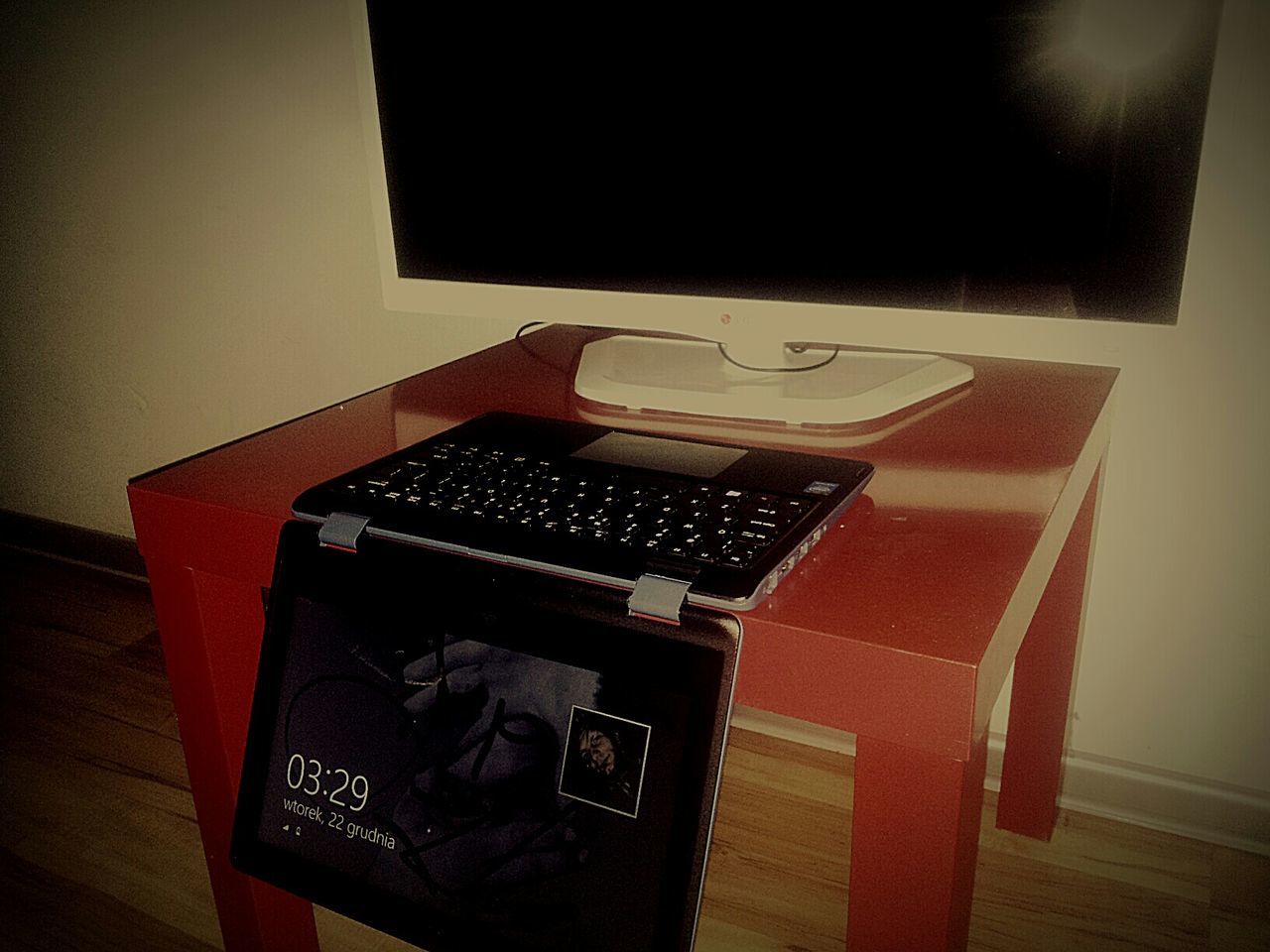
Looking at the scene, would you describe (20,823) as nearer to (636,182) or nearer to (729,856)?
(729,856)

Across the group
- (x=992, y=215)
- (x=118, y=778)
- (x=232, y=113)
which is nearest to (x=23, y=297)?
(x=232, y=113)

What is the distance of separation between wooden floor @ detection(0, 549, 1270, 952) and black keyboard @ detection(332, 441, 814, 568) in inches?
25.4

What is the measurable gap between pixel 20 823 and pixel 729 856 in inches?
35.7

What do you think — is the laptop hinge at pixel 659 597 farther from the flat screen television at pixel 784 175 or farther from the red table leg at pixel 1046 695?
the red table leg at pixel 1046 695

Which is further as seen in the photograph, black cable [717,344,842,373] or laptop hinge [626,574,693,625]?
black cable [717,344,842,373]

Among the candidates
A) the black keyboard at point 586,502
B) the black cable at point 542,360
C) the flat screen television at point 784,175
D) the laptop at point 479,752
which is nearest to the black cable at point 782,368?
the flat screen television at point 784,175

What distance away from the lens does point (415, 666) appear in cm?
62

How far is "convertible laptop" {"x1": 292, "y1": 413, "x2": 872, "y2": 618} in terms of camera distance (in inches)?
19.0

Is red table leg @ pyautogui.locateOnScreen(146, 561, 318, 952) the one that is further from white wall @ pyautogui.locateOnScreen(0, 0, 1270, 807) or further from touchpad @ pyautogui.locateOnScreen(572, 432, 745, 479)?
white wall @ pyautogui.locateOnScreen(0, 0, 1270, 807)

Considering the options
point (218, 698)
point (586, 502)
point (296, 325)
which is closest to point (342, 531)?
point (586, 502)

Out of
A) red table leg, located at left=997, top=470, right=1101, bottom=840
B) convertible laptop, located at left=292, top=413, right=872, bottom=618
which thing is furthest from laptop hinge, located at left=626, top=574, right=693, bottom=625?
red table leg, located at left=997, top=470, right=1101, bottom=840

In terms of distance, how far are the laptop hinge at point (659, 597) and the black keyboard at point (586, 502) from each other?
2 cm

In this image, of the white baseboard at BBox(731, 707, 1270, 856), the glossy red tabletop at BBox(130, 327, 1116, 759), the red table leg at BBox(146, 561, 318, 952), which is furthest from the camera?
the white baseboard at BBox(731, 707, 1270, 856)

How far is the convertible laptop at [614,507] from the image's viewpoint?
483 mm
